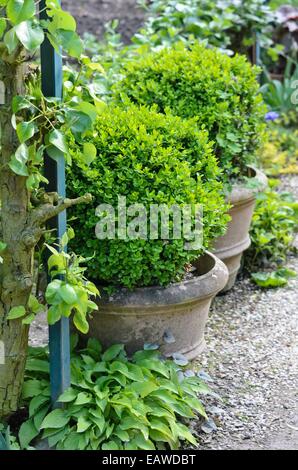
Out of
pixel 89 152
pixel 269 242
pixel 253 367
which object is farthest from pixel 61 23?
pixel 269 242

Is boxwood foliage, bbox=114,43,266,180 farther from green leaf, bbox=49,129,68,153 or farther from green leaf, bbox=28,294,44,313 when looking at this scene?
green leaf, bbox=28,294,44,313

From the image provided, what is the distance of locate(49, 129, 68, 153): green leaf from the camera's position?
275 cm

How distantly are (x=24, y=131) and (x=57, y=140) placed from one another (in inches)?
4.8

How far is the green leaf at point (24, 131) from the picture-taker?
269 cm

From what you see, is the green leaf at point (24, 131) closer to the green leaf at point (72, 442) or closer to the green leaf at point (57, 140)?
the green leaf at point (57, 140)

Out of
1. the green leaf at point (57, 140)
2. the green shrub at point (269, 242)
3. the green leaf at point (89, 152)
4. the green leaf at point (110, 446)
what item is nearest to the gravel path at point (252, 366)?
the green shrub at point (269, 242)

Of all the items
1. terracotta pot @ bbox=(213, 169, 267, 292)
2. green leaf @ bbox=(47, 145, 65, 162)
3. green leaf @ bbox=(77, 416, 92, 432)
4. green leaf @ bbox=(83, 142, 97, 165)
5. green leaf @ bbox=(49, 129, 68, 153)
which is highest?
green leaf @ bbox=(49, 129, 68, 153)

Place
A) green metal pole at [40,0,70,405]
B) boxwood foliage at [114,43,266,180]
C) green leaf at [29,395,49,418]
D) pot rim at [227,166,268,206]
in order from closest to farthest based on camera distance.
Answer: green metal pole at [40,0,70,405]
green leaf at [29,395,49,418]
boxwood foliage at [114,43,266,180]
pot rim at [227,166,268,206]

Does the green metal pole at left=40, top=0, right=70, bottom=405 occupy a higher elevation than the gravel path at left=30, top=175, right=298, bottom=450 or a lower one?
higher

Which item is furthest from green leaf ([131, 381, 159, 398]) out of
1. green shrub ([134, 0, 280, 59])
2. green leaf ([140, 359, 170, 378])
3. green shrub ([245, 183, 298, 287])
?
green shrub ([134, 0, 280, 59])

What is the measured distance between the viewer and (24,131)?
2.69 metres

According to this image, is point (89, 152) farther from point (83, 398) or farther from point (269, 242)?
point (269, 242)

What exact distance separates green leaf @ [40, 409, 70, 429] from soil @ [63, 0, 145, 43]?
5.74 metres
